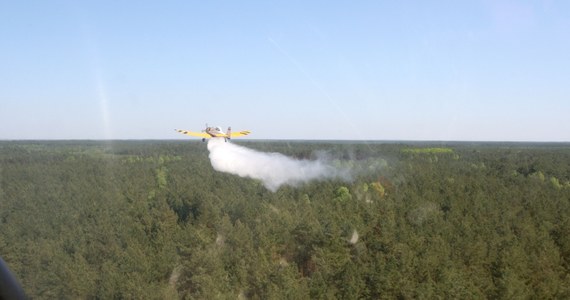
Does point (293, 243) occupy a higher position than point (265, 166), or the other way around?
point (265, 166)

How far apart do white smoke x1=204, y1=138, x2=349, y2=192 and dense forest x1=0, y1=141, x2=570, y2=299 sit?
5.19ft

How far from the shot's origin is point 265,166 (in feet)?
156

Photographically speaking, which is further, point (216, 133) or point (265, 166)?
point (265, 166)

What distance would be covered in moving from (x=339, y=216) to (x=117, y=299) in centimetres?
1733

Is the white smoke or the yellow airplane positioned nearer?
the yellow airplane

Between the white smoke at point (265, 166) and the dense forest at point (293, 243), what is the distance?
1582 millimetres

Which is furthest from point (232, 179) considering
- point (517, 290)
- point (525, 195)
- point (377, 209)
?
point (517, 290)

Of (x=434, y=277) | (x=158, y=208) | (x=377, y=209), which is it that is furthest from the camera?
(x=158, y=208)

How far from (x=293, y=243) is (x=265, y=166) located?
14.6 meters

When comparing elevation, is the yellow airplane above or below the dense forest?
above

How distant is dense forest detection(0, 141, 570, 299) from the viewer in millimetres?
24797

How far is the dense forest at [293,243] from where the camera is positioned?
81.4 feet

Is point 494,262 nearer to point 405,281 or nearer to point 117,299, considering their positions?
point 405,281

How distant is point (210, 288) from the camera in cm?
2406
